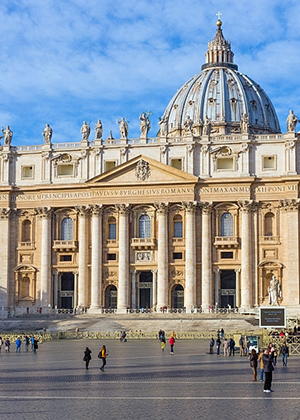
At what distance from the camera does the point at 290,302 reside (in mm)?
75375

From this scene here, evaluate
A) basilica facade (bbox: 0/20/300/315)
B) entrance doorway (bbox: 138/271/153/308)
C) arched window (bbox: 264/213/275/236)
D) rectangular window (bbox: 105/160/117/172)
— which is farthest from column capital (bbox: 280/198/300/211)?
rectangular window (bbox: 105/160/117/172)

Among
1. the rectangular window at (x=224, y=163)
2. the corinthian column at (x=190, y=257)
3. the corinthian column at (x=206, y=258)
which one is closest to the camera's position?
the corinthian column at (x=206, y=258)

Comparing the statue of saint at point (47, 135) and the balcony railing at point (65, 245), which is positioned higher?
the statue of saint at point (47, 135)

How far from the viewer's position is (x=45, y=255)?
8100cm

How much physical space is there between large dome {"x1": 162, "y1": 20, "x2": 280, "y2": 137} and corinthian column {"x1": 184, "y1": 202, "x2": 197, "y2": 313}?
1445 inches

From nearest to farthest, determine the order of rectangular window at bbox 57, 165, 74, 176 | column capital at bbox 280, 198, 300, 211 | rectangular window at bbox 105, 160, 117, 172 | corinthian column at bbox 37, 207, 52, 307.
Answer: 1. column capital at bbox 280, 198, 300, 211
2. corinthian column at bbox 37, 207, 52, 307
3. rectangular window at bbox 105, 160, 117, 172
4. rectangular window at bbox 57, 165, 74, 176

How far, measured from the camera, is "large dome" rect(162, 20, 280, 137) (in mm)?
116000

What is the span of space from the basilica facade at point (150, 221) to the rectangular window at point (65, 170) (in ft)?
0.33

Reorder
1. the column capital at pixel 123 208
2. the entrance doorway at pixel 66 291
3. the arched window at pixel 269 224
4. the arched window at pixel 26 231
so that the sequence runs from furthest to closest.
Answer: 1. the arched window at pixel 26 231
2. the entrance doorway at pixel 66 291
3. the column capital at pixel 123 208
4. the arched window at pixel 269 224

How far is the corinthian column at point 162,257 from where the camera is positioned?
77.9m

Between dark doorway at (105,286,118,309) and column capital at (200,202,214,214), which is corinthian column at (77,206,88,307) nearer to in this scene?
dark doorway at (105,286,118,309)

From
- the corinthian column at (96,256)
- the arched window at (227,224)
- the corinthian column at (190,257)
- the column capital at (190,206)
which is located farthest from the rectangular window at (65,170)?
the arched window at (227,224)

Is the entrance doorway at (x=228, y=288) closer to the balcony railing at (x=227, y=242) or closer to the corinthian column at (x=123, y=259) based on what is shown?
the balcony railing at (x=227, y=242)

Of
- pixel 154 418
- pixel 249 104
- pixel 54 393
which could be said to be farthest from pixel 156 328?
pixel 249 104
